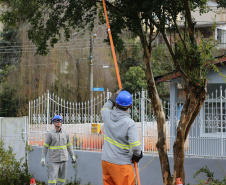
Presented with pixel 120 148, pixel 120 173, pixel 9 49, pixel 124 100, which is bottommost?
pixel 120 173

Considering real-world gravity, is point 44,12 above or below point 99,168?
above

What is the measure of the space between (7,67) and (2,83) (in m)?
1.88

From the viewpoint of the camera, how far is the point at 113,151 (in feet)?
17.5

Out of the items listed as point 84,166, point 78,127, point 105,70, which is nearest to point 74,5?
point 78,127

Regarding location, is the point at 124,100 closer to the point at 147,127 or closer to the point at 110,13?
the point at 147,127

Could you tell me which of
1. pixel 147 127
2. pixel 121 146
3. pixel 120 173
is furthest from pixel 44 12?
pixel 120 173

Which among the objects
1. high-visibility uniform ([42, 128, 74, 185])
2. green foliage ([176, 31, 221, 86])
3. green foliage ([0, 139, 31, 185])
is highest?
green foliage ([176, 31, 221, 86])

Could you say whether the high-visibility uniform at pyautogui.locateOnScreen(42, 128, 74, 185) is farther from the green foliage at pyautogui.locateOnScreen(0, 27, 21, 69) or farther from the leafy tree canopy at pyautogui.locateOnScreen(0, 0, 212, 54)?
the green foliage at pyautogui.locateOnScreen(0, 27, 21, 69)

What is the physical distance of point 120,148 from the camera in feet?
17.5

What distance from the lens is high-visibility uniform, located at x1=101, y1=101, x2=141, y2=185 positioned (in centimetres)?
524

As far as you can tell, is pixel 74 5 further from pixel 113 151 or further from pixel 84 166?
pixel 113 151

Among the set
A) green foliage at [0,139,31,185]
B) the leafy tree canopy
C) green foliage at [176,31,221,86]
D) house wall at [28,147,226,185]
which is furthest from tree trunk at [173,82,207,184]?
green foliage at [0,139,31,185]

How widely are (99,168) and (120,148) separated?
4445 millimetres

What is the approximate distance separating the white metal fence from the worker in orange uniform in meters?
3.15
